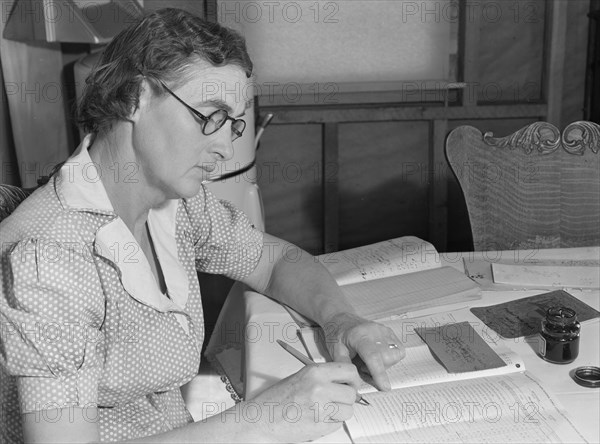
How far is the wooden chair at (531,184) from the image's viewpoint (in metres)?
2.24

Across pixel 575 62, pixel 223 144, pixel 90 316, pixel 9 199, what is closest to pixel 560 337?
pixel 223 144

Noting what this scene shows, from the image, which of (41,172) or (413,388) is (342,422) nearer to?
(413,388)

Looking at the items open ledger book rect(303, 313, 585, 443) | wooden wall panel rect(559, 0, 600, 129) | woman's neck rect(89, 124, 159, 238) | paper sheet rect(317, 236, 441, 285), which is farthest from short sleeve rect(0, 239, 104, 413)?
wooden wall panel rect(559, 0, 600, 129)

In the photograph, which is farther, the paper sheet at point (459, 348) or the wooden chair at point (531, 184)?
the wooden chair at point (531, 184)

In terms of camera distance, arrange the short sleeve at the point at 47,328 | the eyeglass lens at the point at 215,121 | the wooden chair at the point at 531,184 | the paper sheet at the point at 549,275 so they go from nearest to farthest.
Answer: the short sleeve at the point at 47,328 → the eyeglass lens at the point at 215,121 → the paper sheet at the point at 549,275 → the wooden chair at the point at 531,184

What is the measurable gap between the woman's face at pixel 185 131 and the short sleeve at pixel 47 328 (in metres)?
0.23

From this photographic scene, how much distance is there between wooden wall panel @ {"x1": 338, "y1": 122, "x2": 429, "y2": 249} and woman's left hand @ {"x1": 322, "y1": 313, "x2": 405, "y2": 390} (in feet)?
6.62

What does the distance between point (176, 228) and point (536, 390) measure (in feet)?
2.50

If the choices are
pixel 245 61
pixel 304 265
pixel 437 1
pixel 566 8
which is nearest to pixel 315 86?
pixel 437 1

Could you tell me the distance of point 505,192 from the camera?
7.57 ft

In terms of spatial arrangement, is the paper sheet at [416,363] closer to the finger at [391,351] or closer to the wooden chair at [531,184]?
the finger at [391,351]

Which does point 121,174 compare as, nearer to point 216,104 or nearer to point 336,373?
point 216,104

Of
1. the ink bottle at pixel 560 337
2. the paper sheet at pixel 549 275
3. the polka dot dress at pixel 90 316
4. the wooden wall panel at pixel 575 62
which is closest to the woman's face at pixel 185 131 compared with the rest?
the polka dot dress at pixel 90 316

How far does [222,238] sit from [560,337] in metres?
0.72
